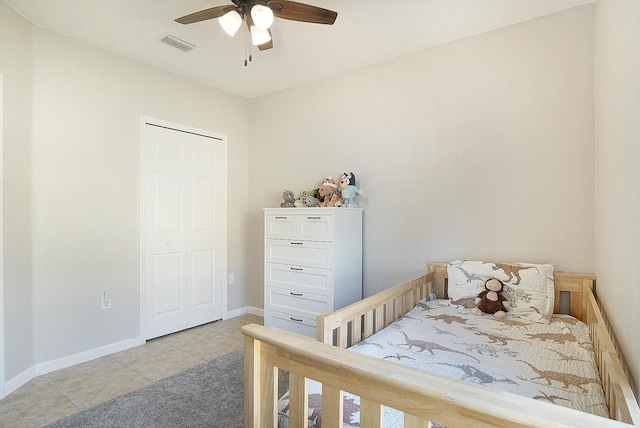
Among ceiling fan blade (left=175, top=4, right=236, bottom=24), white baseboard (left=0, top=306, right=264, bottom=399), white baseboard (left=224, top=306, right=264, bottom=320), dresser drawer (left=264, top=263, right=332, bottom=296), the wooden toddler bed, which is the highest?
ceiling fan blade (left=175, top=4, right=236, bottom=24)

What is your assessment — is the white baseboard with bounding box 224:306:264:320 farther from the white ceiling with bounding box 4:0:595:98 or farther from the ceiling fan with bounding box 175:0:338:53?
the ceiling fan with bounding box 175:0:338:53

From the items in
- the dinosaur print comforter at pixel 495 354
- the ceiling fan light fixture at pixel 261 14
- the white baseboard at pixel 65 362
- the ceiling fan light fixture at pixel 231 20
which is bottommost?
the white baseboard at pixel 65 362

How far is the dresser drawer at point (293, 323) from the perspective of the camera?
9.04 feet

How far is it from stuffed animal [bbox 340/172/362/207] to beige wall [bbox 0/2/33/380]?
2378mm

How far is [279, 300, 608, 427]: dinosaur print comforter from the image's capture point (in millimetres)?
1142

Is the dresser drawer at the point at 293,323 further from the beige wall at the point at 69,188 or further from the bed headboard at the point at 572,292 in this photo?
the bed headboard at the point at 572,292

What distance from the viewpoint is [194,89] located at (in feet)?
11.0

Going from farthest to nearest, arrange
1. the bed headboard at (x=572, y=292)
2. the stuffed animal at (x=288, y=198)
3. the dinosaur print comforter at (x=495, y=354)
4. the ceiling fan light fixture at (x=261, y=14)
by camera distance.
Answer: the stuffed animal at (x=288, y=198) < the bed headboard at (x=572, y=292) < the ceiling fan light fixture at (x=261, y=14) < the dinosaur print comforter at (x=495, y=354)

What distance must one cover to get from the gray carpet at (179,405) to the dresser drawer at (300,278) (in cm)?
71

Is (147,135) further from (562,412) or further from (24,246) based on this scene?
(562,412)

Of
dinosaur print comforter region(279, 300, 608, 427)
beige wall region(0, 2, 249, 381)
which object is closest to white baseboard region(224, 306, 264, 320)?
beige wall region(0, 2, 249, 381)

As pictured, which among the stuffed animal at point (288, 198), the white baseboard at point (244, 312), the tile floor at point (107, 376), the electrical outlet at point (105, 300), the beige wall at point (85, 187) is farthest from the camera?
the white baseboard at point (244, 312)

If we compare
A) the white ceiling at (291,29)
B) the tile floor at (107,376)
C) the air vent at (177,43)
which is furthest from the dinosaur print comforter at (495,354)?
the air vent at (177,43)

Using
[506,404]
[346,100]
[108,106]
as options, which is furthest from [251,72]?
[506,404]
